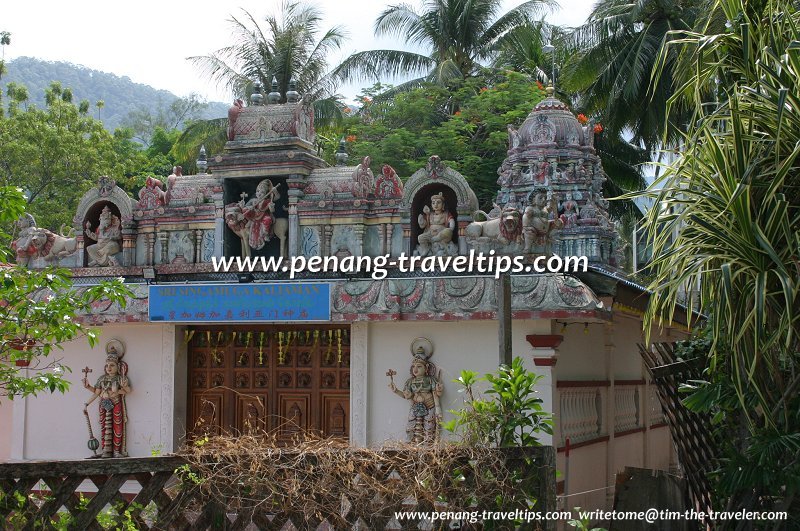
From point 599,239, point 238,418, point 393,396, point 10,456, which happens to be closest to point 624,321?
point 599,239

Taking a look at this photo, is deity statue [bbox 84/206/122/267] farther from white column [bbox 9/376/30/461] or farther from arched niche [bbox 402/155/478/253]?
arched niche [bbox 402/155/478/253]

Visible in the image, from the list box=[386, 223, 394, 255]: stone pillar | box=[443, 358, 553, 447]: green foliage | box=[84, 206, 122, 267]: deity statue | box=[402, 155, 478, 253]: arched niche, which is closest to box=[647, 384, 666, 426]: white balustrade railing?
box=[402, 155, 478, 253]: arched niche

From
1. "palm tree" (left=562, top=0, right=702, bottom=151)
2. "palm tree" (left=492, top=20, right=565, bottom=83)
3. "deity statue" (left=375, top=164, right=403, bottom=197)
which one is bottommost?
"deity statue" (left=375, top=164, right=403, bottom=197)

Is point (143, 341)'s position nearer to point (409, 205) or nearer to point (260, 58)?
point (409, 205)

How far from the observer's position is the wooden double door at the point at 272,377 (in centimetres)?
1358

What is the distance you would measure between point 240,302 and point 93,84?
128m

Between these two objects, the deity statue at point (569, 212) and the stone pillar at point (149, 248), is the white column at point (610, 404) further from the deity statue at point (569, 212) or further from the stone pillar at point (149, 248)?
the stone pillar at point (149, 248)

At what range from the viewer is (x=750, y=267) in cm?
737

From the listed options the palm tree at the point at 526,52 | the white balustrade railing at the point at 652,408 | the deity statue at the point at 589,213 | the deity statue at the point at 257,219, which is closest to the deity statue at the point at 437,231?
the deity statue at the point at 257,219

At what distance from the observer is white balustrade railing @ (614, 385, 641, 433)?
611 inches

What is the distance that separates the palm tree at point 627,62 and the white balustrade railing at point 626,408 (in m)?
7.81

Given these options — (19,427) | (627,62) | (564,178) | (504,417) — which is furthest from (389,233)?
(627,62)

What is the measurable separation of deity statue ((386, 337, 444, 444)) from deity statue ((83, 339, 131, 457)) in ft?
13.5

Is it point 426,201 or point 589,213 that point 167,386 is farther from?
point 589,213
